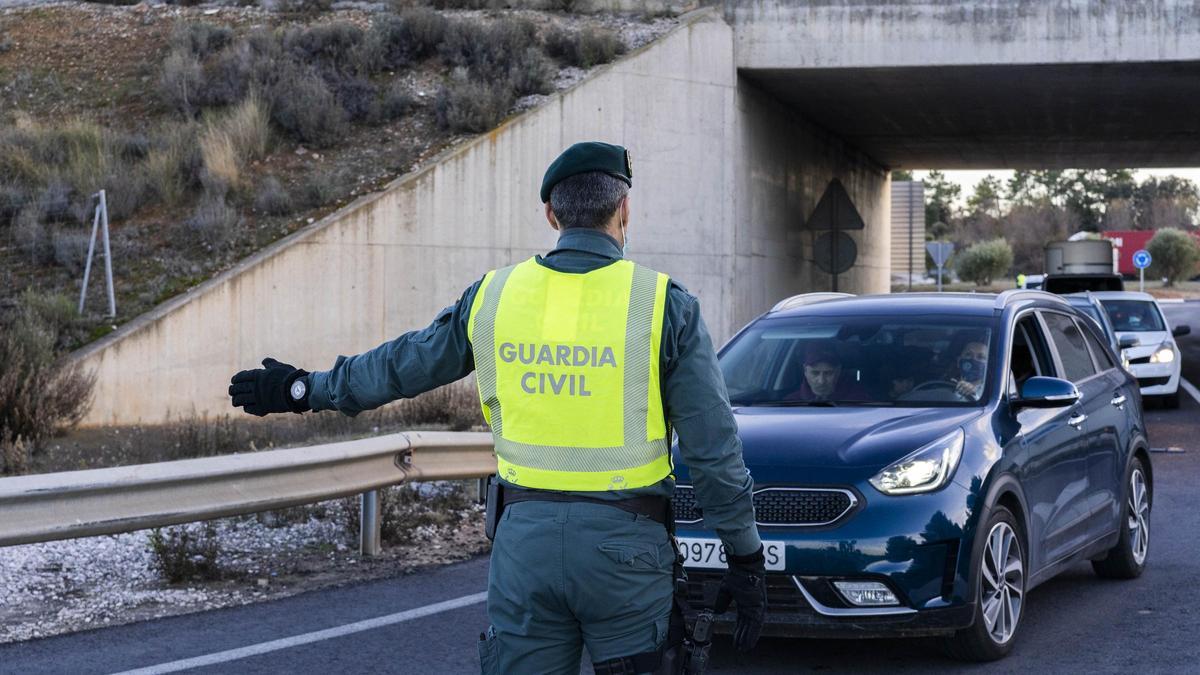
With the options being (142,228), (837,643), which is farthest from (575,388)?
(142,228)

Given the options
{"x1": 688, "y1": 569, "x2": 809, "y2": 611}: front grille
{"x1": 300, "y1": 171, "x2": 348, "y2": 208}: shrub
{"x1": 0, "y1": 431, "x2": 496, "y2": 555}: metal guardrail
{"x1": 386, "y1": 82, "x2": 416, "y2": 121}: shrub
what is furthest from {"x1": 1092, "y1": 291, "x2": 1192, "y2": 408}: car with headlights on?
{"x1": 688, "y1": 569, "x2": 809, "y2": 611}: front grille

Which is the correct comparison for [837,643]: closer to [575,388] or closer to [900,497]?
[900,497]

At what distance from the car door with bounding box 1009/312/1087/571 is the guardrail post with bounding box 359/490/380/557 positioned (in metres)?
3.94

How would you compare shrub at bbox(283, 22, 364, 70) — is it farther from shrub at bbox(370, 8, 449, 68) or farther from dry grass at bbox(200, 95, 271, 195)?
dry grass at bbox(200, 95, 271, 195)

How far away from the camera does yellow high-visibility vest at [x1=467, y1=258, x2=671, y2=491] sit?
3488mm

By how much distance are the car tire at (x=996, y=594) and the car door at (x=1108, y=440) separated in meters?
1.27

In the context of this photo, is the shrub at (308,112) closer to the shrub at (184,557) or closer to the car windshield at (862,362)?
the shrub at (184,557)

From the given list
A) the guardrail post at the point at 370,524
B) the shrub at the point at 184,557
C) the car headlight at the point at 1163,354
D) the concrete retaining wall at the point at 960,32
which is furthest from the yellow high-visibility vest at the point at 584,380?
the concrete retaining wall at the point at 960,32

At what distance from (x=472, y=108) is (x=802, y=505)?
15.7m

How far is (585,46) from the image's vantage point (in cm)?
2291

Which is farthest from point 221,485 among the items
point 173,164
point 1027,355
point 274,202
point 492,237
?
point 173,164

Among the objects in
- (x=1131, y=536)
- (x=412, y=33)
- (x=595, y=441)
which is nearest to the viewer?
(x=595, y=441)

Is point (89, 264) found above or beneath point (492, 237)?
beneath

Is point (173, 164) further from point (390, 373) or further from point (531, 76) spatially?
point (390, 373)
